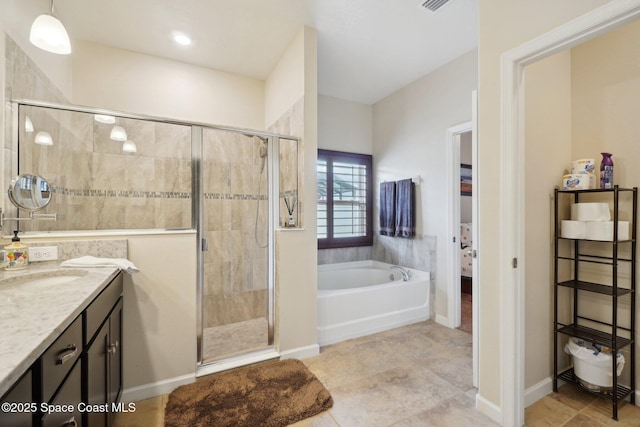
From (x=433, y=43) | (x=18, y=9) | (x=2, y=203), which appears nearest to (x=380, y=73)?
(x=433, y=43)

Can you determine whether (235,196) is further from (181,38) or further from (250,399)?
(250,399)

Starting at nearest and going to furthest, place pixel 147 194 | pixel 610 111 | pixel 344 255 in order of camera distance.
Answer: pixel 610 111 < pixel 147 194 < pixel 344 255

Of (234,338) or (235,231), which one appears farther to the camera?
(235,231)

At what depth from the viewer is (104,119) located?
2.10 metres

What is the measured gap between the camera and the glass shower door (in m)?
2.48

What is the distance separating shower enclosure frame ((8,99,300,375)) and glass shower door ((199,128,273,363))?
1.4 inches

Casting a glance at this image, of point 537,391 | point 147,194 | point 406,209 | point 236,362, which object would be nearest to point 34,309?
point 236,362

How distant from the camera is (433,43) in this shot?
273 cm

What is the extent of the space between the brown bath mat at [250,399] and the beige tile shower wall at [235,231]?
61 cm

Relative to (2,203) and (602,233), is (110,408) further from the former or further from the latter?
(602,233)

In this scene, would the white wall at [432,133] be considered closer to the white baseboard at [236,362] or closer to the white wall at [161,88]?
the white wall at [161,88]

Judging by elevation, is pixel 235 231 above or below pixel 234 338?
above

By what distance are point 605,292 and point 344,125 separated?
3193mm

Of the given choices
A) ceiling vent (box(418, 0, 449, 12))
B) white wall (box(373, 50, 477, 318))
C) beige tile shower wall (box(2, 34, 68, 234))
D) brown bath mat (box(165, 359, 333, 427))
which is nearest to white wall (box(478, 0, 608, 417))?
ceiling vent (box(418, 0, 449, 12))
